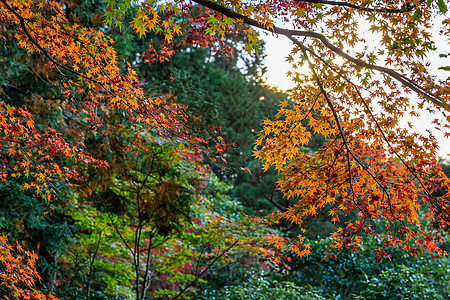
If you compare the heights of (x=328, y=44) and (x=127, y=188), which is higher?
(x=328, y=44)

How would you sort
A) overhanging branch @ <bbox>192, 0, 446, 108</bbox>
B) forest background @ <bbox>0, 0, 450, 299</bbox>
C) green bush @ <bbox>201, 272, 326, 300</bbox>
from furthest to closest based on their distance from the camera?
1. green bush @ <bbox>201, 272, 326, 300</bbox>
2. forest background @ <bbox>0, 0, 450, 299</bbox>
3. overhanging branch @ <bbox>192, 0, 446, 108</bbox>

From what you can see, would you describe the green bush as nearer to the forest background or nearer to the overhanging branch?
the forest background

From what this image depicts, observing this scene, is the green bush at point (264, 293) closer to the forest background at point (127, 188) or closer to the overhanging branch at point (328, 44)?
the forest background at point (127, 188)

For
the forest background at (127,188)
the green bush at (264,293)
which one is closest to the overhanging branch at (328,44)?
the forest background at (127,188)

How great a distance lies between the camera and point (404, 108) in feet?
12.7

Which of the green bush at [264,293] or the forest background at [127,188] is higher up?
the forest background at [127,188]

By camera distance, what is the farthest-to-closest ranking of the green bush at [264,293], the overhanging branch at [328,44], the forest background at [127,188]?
the green bush at [264,293]
the forest background at [127,188]
the overhanging branch at [328,44]

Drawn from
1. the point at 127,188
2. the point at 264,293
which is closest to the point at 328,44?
the point at 127,188

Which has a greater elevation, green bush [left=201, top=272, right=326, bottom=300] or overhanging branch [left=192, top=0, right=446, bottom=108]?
overhanging branch [left=192, top=0, right=446, bottom=108]

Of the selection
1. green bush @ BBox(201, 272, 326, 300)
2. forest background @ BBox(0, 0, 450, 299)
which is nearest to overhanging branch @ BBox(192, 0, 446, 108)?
forest background @ BBox(0, 0, 450, 299)

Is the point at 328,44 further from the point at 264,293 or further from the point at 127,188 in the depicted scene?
the point at 264,293

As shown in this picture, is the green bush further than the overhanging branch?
Yes

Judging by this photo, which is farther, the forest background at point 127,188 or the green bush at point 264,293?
the green bush at point 264,293

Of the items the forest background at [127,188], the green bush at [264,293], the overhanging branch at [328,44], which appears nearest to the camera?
the overhanging branch at [328,44]
